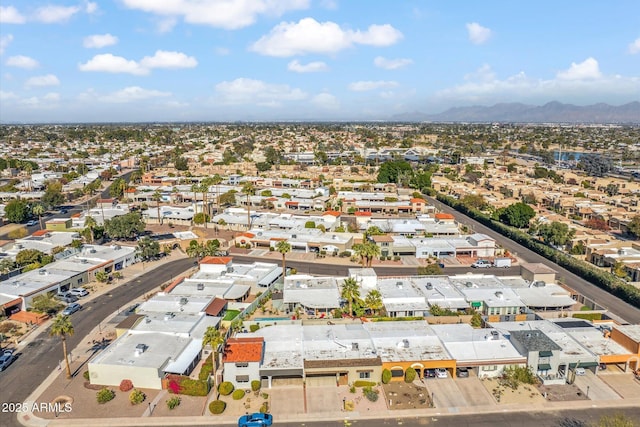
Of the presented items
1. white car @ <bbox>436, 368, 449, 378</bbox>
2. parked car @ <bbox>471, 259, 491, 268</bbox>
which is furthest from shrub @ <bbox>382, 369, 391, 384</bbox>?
parked car @ <bbox>471, 259, 491, 268</bbox>

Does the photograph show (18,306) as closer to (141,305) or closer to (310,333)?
(141,305)

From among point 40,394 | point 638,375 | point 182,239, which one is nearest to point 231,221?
point 182,239

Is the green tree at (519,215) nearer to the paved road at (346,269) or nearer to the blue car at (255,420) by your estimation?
the paved road at (346,269)

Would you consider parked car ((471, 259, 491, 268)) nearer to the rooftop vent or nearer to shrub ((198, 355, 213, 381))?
shrub ((198, 355, 213, 381))

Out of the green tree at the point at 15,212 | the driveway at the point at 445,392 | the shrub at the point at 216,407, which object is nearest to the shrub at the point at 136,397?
the shrub at the point at 216,407

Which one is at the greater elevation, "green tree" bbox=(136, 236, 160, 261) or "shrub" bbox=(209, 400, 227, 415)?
"green tree" bbox=(136, 236, 160, 261)

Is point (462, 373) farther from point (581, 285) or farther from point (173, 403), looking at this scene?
point (581, 285)
